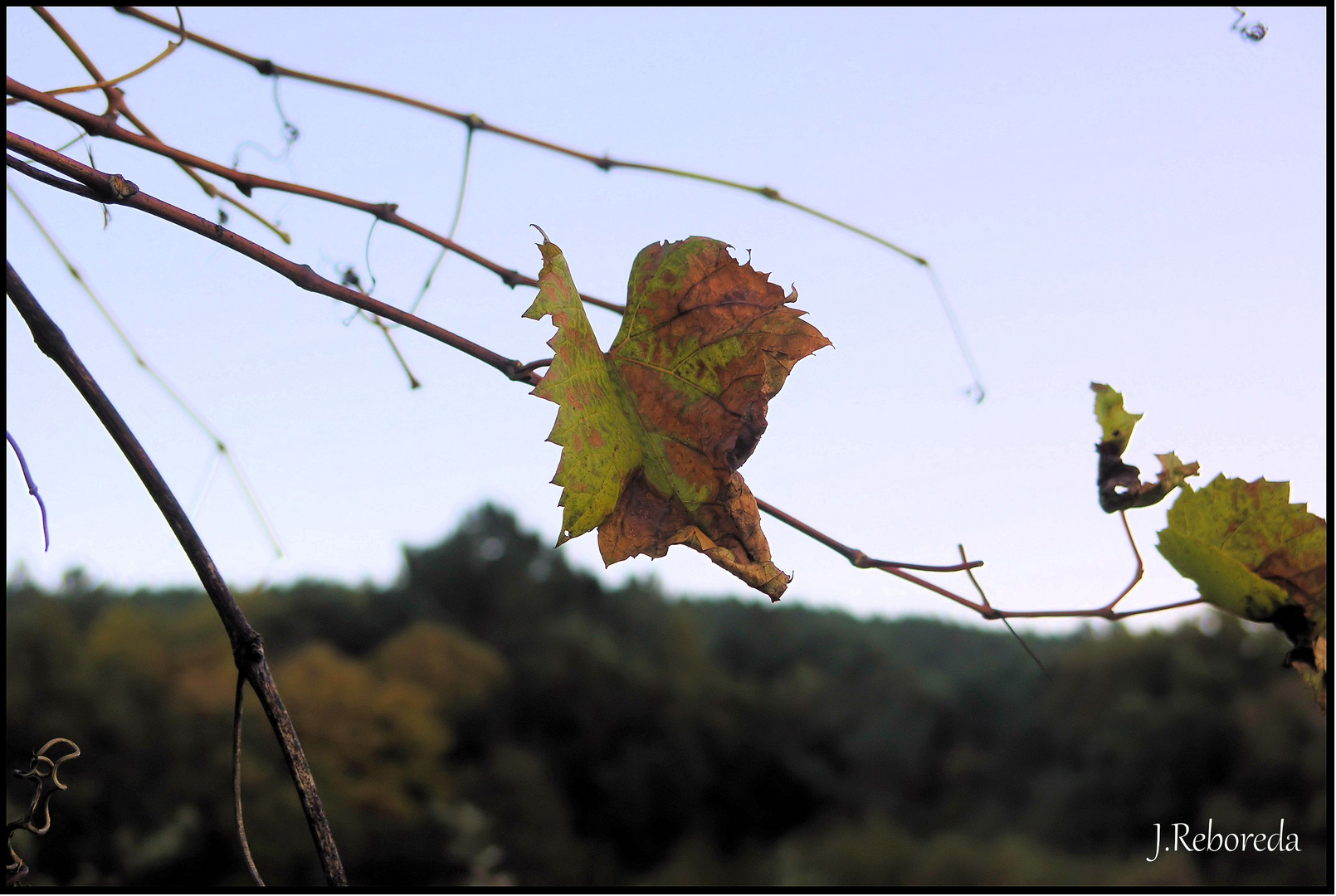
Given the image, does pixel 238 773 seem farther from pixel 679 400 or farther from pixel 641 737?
pixel 641 737

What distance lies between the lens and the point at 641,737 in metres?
13.6

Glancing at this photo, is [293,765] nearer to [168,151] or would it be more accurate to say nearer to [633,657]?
[168,151]

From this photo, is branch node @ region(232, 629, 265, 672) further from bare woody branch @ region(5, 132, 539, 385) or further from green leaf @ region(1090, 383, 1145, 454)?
green leaf @ region(1090, 383, 1145, 454)

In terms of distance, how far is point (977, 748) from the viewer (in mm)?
14734

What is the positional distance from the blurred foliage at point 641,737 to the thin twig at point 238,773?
23.8ft

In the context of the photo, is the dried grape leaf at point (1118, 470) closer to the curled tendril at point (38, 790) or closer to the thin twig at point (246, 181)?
the thin twig at point (246, 181)

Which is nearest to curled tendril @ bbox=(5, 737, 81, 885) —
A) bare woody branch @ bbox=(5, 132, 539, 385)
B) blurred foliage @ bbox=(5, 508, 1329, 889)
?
bare woody branch @ bbox=(5, 132, 539, 385)

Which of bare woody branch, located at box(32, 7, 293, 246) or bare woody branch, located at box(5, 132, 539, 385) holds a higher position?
bare woody branch, located at box(32, 7, 293, 246)

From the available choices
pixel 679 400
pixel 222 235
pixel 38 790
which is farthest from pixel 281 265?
pixel 38 790

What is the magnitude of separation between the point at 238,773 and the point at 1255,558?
1.14 feet

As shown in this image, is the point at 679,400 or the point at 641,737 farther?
the point at 641,737

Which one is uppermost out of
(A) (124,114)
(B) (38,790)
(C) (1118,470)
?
(A) (124,114)

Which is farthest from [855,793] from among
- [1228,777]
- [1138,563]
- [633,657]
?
[1138,563]

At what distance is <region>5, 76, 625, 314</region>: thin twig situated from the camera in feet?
0.96
